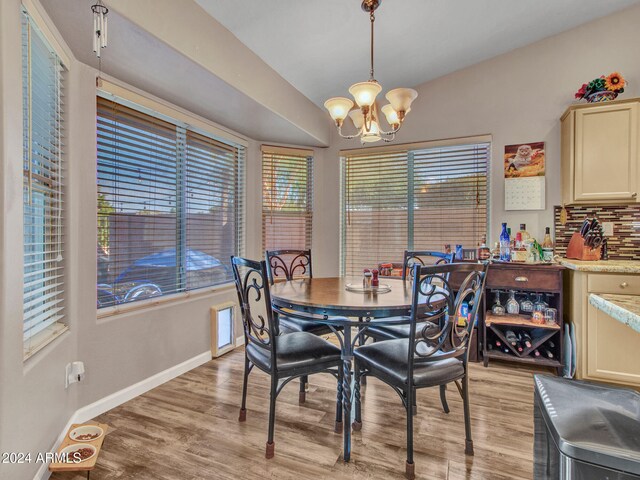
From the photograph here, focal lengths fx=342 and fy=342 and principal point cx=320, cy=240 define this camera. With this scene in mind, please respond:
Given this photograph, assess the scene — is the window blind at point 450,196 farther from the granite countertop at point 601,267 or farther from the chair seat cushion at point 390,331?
the chair seat cushion at point 390,331

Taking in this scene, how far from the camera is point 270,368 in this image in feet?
5.92

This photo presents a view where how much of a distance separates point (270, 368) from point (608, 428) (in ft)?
4.51

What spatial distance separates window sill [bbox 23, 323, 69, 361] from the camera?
152 centimetres

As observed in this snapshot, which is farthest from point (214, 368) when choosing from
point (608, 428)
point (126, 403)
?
point (608, 428)

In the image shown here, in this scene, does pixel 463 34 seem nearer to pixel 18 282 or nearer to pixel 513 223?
pixel 513 223

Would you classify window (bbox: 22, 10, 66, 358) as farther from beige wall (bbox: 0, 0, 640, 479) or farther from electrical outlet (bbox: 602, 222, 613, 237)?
electrical outlet (bbox: 602, 222, 613, 237)

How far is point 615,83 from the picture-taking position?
2742 millimetres

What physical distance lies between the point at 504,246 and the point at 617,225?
3.02 ft

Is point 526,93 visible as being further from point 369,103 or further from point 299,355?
point 299,355

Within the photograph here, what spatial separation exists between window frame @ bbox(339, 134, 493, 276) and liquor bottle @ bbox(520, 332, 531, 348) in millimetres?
962

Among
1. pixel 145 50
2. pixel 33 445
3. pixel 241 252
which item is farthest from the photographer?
Answer: pixel 241 252

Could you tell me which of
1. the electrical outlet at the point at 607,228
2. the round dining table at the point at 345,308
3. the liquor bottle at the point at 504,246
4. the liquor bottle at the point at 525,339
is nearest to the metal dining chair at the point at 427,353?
the round dining table at the point at 345,308

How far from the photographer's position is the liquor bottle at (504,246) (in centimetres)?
306

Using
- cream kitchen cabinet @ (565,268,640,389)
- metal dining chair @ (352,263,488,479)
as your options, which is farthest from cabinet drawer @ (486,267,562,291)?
metal dining chair @ (352,263,488,479)
